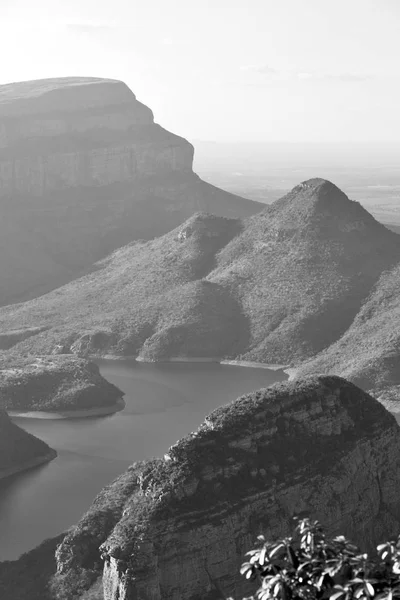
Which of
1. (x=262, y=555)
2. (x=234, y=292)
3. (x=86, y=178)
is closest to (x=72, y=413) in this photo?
(x=234, y=292)

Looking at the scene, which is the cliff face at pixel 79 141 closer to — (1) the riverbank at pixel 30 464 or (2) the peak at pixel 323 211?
(2) the peak at pixel 323 211

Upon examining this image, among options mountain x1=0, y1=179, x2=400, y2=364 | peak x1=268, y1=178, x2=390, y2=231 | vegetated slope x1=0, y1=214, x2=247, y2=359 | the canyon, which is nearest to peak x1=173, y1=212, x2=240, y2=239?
vegetated slope x1=0, y1=214, x2=247, y2=359

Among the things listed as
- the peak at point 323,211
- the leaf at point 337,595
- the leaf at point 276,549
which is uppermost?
the leaf at point 276,549

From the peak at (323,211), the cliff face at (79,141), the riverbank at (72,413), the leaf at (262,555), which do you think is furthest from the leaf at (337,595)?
the cliff face at (79,141)

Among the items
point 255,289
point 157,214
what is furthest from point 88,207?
point 255,289

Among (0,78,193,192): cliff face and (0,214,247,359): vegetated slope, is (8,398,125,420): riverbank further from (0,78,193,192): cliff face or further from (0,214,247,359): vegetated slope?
(0,78,193,192): cliff face
